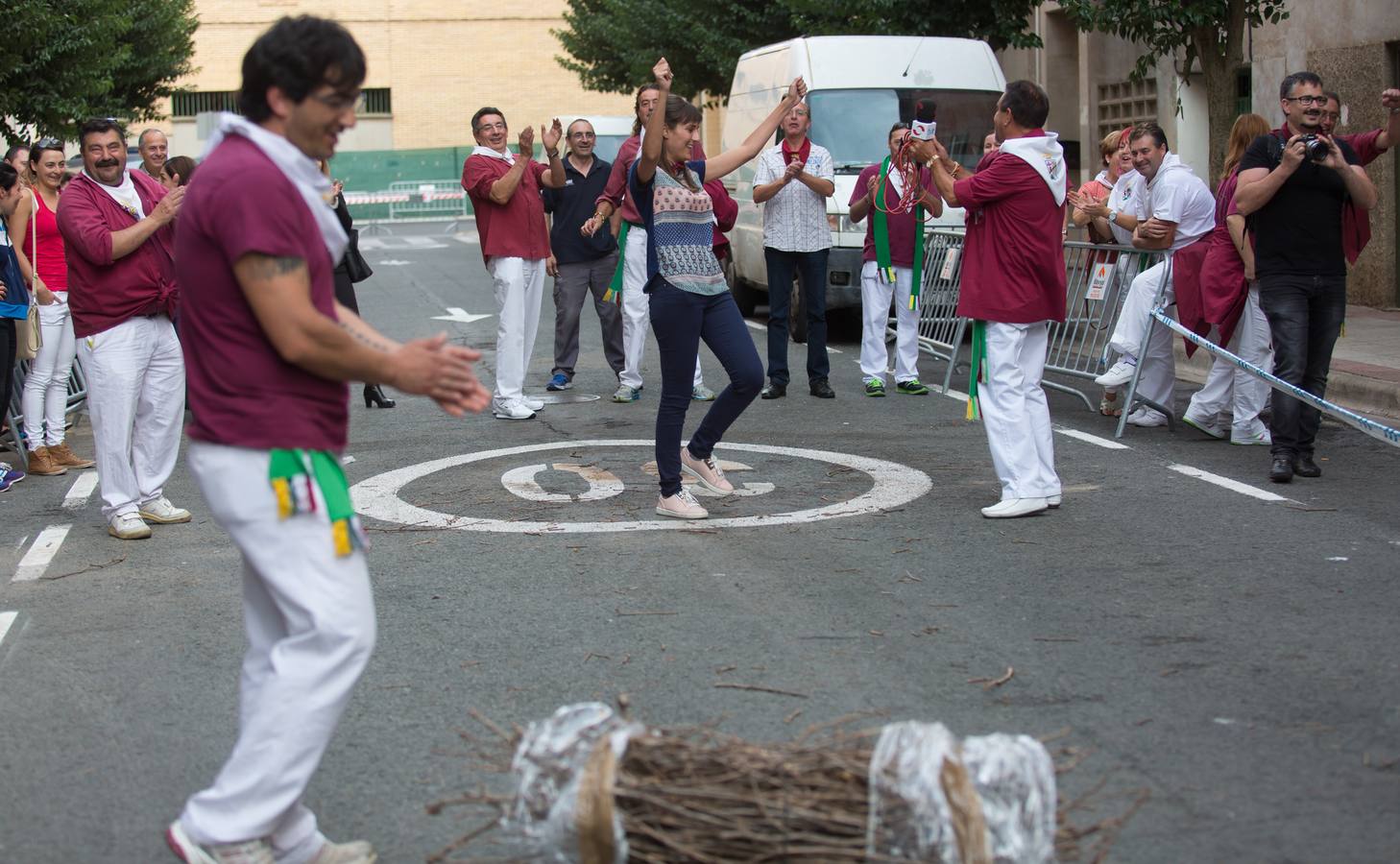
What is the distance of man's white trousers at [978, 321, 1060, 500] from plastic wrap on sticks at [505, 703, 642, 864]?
450cm

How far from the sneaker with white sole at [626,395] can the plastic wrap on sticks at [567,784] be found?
829 cm

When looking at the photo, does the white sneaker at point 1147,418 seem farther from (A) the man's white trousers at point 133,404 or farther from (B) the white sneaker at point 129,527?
(B) the white sneaker at point 129,527

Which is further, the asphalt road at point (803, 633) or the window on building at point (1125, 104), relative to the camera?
the window on building at point (1125, 104)

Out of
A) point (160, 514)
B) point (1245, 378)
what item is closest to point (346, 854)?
point (160, 514)

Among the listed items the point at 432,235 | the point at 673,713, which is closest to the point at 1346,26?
the point at 673,713

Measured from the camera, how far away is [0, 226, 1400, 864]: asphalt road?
4164mm

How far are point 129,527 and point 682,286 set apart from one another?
2.69 m

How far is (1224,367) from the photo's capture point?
9.62m

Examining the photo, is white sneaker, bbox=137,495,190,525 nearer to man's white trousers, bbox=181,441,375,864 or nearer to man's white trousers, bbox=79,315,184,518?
man's white trousers, bbox=79,315,184,518

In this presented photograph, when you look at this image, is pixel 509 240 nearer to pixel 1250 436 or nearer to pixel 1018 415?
pixel 1018 415

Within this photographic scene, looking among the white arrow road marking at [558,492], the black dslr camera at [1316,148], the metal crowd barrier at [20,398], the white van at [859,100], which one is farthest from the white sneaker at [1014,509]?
the white van at [859,100]

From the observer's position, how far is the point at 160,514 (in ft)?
25.4

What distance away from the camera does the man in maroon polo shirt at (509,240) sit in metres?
10.6

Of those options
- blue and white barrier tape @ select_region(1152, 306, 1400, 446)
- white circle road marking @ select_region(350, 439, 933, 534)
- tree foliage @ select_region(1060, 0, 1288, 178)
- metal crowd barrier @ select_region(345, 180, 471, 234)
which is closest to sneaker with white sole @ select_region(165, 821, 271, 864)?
white circle road marking @ select_region(350, 439, 933, 534)
